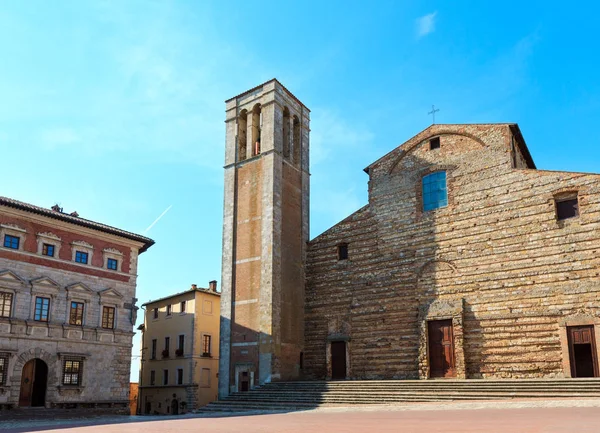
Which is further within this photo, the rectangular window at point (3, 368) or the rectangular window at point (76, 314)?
the rectangular window at point (76, 314)

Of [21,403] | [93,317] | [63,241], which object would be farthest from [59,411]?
[63,241]

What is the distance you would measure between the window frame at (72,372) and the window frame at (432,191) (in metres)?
16.8

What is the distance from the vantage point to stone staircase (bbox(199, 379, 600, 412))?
1719cm

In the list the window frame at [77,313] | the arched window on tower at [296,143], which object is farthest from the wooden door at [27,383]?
the arched window on tower at [296,143]

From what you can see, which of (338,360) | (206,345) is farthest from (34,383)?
(206,345)

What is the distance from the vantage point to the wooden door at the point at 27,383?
23.0 meters

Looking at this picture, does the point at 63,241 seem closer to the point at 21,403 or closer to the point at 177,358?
the point at 21,403

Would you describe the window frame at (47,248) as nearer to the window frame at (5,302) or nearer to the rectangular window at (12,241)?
the rectangular window at (12,241)

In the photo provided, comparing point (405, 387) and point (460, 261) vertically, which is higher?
point (460, 261)

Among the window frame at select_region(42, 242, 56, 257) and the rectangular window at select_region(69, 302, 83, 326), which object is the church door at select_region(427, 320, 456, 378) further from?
the window frame at select_region(42, 242, 56, 257)

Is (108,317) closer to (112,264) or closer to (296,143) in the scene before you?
(112,264)

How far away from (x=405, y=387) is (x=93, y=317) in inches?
569

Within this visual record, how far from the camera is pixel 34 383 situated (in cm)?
2353

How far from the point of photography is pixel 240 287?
26562 millimetres
